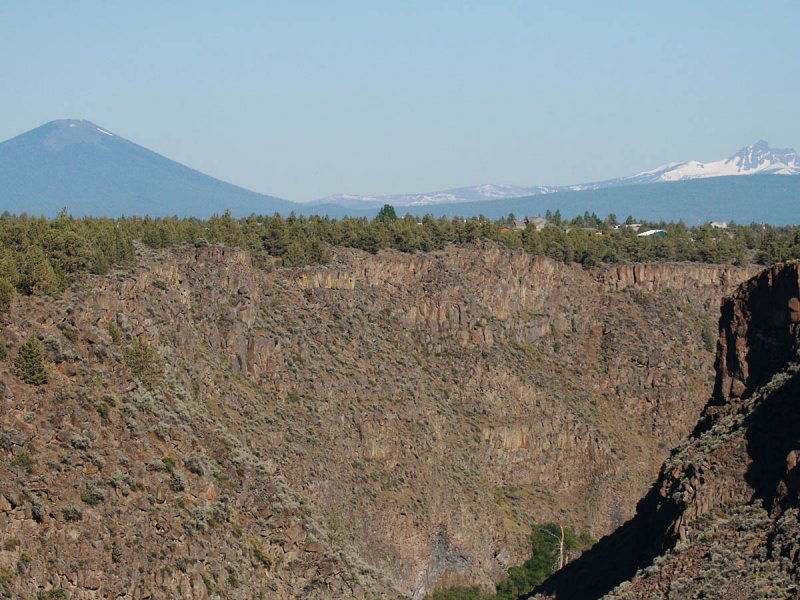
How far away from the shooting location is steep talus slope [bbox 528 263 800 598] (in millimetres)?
44906

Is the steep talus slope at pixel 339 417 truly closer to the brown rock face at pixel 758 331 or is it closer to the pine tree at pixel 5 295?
the pine tree at pixel 5 295

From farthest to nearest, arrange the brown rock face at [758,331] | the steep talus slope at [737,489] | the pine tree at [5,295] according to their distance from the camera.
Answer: the pine tree at [5,295]
the brown rock face at [758,331]
the steep talus slope at [737,489]

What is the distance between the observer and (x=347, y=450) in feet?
303

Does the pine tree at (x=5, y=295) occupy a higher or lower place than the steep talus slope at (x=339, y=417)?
higher

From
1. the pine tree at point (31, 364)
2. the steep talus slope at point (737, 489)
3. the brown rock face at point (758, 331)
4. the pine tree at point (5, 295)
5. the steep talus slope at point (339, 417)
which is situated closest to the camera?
the steep talus slope at point (737, 489)

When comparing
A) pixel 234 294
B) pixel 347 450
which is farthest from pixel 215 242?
pixel 347 450

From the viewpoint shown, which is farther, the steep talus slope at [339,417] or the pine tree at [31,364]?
the pine tree at [31,364]

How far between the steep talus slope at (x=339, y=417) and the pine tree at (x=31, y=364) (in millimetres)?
412

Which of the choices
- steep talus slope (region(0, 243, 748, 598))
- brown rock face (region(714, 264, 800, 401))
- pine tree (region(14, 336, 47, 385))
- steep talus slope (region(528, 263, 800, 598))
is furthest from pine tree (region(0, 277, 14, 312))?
brown rock face (region(714, 264, 800, 401))

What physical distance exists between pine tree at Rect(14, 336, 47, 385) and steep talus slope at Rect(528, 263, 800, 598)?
2240cm

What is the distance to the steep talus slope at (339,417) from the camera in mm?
58094

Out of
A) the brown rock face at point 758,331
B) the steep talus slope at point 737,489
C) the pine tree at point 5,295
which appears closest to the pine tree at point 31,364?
the pine tree at point 5,295

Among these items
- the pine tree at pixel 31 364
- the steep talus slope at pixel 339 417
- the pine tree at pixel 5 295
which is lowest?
the steep talus slope at pixel 339 417

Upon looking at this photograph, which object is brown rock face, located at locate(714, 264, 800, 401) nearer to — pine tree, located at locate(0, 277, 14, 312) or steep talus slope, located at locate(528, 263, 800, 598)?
steep talus slope, located at locate(528, 263, 800, 598)
